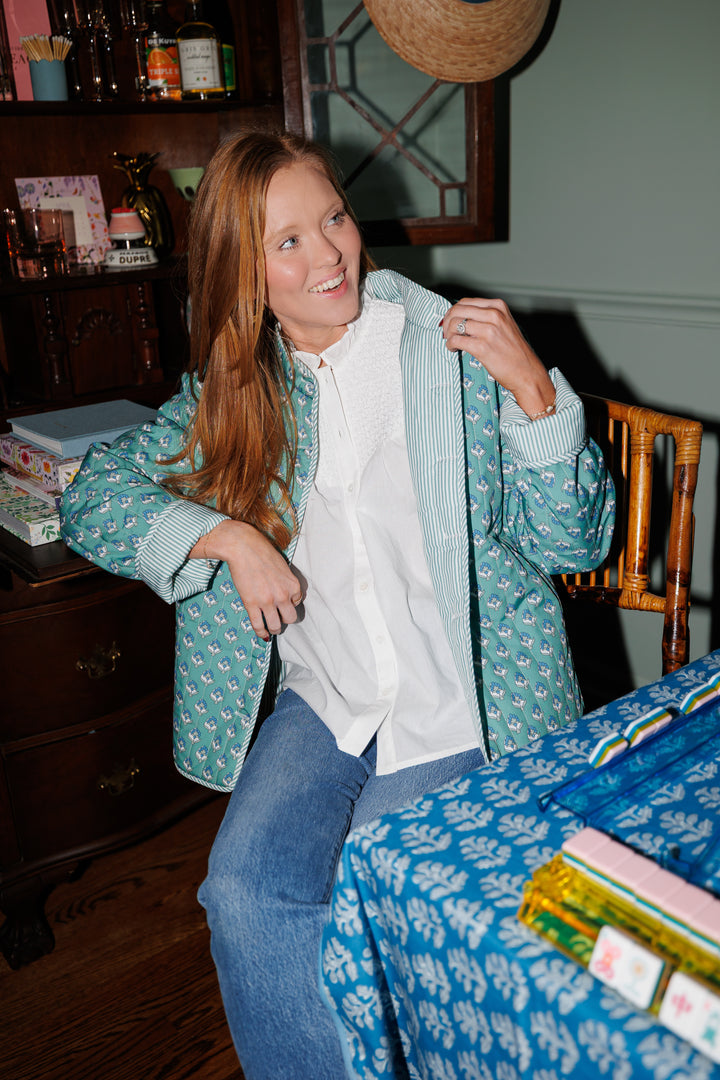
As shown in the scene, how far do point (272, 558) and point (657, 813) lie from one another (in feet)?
2.09

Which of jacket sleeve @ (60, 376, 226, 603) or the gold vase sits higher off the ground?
the gold vase

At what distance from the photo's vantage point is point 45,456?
165 cm

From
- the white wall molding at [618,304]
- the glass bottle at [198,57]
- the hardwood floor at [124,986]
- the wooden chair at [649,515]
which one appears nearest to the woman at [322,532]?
the wooden chair at [649,515]

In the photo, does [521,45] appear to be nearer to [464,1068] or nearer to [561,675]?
[561,675]

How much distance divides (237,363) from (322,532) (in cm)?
27

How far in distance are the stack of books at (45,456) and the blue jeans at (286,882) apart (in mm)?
616

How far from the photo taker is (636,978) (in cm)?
54

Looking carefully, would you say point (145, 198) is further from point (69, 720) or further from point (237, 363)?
point (69, 720)

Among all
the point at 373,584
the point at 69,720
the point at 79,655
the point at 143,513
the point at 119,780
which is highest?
the point at 143,513

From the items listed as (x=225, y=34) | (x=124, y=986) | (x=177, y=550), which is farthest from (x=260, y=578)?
(x=225, y=34)

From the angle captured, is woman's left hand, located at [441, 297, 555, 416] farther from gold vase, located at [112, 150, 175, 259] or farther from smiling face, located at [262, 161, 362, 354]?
gold vase, located at [112, 150, 175, 259]

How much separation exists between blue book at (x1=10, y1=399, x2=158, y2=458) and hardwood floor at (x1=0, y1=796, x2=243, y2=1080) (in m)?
0.89

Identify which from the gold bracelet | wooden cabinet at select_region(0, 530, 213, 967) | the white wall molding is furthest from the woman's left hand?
the white wall molding

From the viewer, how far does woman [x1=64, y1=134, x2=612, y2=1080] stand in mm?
1132
